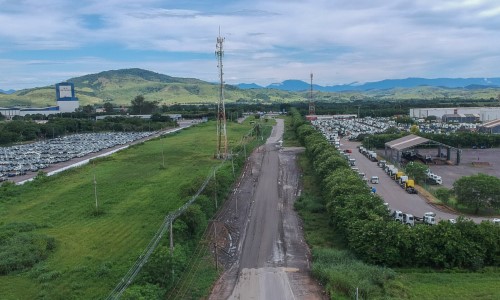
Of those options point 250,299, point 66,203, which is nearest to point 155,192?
point 66,203

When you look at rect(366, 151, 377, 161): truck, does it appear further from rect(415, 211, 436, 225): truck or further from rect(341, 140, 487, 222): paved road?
rect(415, 211, 436, 225): truck

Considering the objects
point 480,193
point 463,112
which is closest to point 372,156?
point 480,193

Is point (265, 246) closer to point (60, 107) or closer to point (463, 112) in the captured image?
point (463, 112)

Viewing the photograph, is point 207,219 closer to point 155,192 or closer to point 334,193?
point 334,193

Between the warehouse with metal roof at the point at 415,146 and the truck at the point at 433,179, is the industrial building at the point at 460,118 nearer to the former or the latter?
the warehouse with metal roof at the point at 415,146

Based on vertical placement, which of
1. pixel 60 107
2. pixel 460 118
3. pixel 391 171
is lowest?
pixel 391 171

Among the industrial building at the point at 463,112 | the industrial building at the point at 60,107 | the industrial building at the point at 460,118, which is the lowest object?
the industrial building at the point at 460,118

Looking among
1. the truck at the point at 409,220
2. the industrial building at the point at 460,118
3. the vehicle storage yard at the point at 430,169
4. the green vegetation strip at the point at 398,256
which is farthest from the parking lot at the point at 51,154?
the industrial building at the point at 460,118
